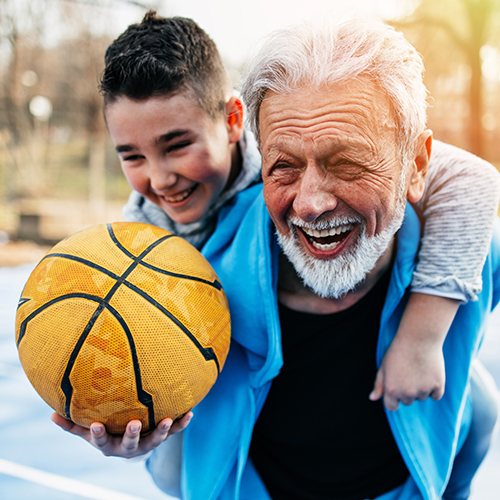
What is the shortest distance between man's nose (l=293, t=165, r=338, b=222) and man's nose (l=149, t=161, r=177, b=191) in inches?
28.5

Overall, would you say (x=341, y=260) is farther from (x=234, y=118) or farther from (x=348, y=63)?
(x=234, y=118)

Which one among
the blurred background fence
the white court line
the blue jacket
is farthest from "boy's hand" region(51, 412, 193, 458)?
the blurred background fence

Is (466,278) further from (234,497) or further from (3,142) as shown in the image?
(3,142)

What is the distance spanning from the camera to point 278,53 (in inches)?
56.3

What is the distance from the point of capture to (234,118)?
2.20m

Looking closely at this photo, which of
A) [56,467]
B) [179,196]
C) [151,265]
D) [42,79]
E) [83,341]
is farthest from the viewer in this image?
[42,79]

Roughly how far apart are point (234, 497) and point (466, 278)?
1179 millimetres

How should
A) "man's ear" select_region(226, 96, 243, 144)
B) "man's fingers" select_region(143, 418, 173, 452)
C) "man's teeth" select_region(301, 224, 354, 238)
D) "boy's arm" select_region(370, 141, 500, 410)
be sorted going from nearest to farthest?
"man's fingers" select_region(143, 418, 173, 452)
"man's teeth" select_region(301, 224, 354, 238)
"boy's arm" select_region(370, 141, 500, 410)
"man's ear" select_region(226, 96, 243, 144)

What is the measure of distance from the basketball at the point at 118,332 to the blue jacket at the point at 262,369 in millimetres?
243

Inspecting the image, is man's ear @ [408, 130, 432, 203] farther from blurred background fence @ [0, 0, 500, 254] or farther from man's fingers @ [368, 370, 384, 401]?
blurred background fence @ [0, 0, 500, 254]

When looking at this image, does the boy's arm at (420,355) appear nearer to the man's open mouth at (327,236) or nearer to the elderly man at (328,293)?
the elderly man at (328,293)

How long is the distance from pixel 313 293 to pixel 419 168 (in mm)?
611

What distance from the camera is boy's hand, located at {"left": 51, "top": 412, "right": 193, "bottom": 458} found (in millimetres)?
1330

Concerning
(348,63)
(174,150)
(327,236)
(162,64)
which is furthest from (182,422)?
(162,64)
